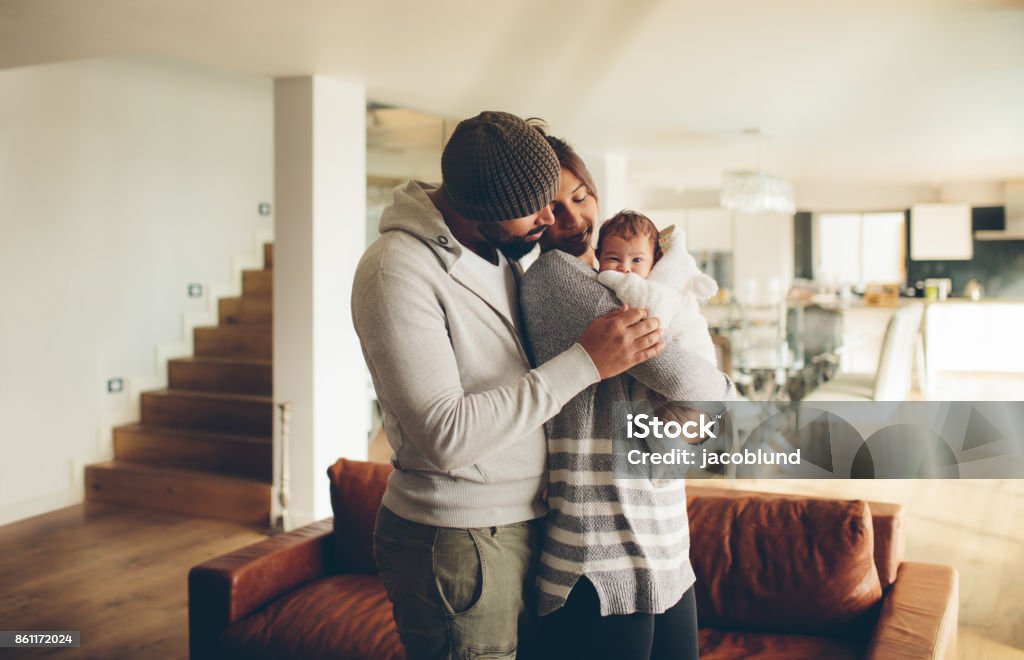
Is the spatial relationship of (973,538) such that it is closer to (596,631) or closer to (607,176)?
(596,631)

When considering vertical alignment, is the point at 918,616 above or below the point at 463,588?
below

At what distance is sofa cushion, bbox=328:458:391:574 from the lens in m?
2.29

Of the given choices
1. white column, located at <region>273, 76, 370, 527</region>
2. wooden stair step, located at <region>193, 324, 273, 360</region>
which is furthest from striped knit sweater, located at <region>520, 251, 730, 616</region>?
wooden stair step, located at <region>193, 324, 273, 360</region>

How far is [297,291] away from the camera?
3963 millimetres

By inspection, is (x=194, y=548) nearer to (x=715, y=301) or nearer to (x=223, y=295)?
(x=223, y=295)

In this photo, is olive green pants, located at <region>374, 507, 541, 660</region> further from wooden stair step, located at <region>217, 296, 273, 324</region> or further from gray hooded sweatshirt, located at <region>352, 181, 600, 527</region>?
wooden stair step, located at <region>217, 296, 273, 324</region>

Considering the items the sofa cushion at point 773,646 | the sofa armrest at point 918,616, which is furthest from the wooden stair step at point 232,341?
the sofa armrest at point 918,616

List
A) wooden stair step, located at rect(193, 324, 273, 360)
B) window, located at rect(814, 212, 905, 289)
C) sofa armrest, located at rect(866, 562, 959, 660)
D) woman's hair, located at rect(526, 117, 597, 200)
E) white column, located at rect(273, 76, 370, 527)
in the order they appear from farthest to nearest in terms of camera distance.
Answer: window, located at rect(814, 212, 905, 289), wooden stair step, located at rect(193, 324, 273, 360), white column, located at rect(273, 76, 370, 527), sofa armrest, located at rect(866, 562, 959, 660), woman's hair, located at rect(526, 117, 597, 200)

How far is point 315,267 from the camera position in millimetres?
3910

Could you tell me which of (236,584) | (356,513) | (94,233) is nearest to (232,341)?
(94,233)

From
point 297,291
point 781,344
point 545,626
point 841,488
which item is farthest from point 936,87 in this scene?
point 545,626

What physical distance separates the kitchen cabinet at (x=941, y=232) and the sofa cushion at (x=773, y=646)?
8826 millimetres

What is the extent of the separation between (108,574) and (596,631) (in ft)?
10.2

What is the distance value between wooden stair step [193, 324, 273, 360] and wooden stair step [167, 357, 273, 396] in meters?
0.11
